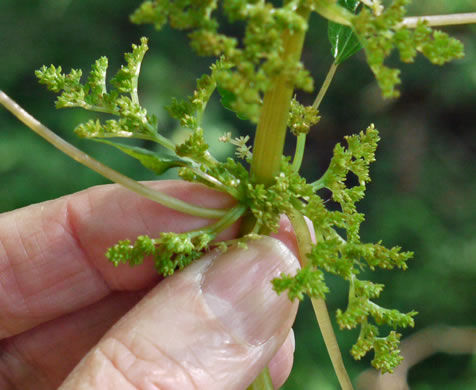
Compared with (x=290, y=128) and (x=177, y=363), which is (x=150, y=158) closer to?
(x=290, y=128)

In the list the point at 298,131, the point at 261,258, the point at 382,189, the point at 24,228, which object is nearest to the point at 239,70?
the point at 298,131

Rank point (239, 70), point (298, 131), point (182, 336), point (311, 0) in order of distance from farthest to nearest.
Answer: point (182, 336) < point (298, 131) < point (311, 0) < point (239, 70)

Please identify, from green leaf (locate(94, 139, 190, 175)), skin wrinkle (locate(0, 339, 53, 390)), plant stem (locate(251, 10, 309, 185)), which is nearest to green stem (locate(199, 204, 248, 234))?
plant stem (locate(251, 10, 309, 185))

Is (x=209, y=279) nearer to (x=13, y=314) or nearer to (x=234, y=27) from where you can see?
(x=13, y=314)

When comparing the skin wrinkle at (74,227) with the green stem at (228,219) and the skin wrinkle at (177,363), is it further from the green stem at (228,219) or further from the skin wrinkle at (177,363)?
the green stem at (228,219)

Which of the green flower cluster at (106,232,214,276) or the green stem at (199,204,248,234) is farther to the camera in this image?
the green stem at (199,204,248,234)

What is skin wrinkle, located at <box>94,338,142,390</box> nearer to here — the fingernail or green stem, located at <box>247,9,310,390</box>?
the fingernail

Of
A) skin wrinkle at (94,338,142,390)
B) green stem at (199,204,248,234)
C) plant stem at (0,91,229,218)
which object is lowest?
skin wrinkle at (94,338,142,390)
